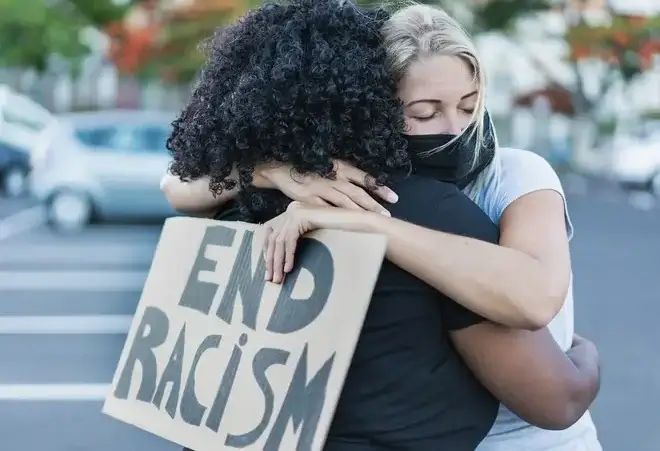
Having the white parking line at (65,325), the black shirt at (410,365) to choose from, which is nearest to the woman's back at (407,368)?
the black shirt at (410,365)

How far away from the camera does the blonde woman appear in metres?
1.51

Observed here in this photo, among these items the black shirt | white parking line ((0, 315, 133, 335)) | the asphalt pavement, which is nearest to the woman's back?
the black shirt

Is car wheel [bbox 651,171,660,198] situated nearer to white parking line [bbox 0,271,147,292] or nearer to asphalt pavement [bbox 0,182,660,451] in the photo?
asphalt pavement [bbox 0,182,660,451]

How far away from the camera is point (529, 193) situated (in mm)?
1663

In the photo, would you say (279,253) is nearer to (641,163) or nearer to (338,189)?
(338,189)

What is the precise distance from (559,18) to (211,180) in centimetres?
2873

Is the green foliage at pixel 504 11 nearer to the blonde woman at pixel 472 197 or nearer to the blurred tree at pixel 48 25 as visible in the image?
the blurred tree at pixel 48 25

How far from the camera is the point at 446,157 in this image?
1636mm

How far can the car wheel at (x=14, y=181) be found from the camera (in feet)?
63.4

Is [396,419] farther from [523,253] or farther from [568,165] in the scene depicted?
[568,165]

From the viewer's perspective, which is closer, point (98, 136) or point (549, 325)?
point (549, 325)

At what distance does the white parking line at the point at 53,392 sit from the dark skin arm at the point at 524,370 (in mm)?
4310

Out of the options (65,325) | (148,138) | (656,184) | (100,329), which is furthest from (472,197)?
(656,184)

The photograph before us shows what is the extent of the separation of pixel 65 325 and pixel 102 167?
6.14 metres
